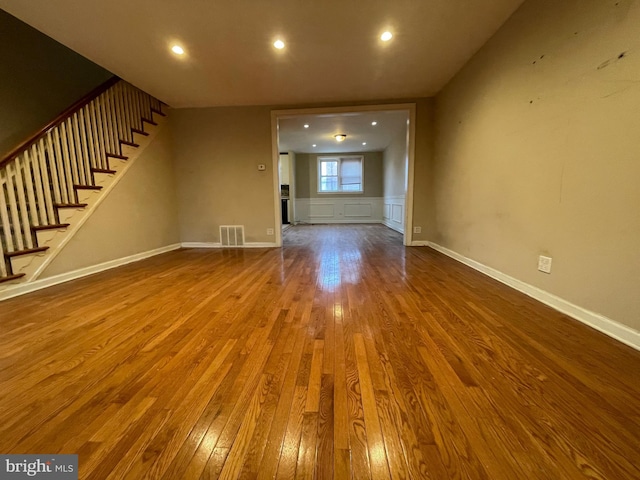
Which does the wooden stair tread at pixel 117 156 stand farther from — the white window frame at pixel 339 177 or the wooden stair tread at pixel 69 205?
the white window frame at pixel 339 177

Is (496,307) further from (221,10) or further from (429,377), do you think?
(221,10)

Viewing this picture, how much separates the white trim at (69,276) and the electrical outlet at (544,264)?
4368 mm

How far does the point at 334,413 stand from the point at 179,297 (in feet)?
5.64

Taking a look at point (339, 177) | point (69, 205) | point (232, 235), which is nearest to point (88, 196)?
point (69, 205)

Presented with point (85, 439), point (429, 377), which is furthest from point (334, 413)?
point (85, 439)

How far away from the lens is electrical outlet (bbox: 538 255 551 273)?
6.12 feet

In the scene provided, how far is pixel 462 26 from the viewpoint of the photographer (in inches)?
93.0

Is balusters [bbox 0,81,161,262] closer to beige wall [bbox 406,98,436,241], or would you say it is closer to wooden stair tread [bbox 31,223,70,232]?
wooden stair tread [bbox 31,223,70,232]

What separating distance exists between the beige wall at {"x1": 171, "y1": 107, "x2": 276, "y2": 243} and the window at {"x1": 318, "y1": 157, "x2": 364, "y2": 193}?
4.94 meters

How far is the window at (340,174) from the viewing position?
905 cm

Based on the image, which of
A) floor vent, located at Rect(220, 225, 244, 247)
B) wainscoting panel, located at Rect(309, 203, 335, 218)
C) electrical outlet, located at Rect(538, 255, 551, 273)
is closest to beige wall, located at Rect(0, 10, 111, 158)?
floor vent, located at Rect(220, 225, 244, 247)

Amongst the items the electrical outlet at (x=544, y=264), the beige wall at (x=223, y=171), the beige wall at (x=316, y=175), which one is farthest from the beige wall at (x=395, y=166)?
the electrical outlet at (x=544, y=264)

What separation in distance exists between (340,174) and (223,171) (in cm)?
540

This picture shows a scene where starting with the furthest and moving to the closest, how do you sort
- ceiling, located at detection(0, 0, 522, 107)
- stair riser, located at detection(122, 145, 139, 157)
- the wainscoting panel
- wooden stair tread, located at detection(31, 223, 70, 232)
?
the wainscoting panel, stair riser, located at detection(122, 145, 139, 157), wooden stair tread, located at detection(31, 223, 70, 232), ceiling, located at detection(0, 0, 522, 107)
